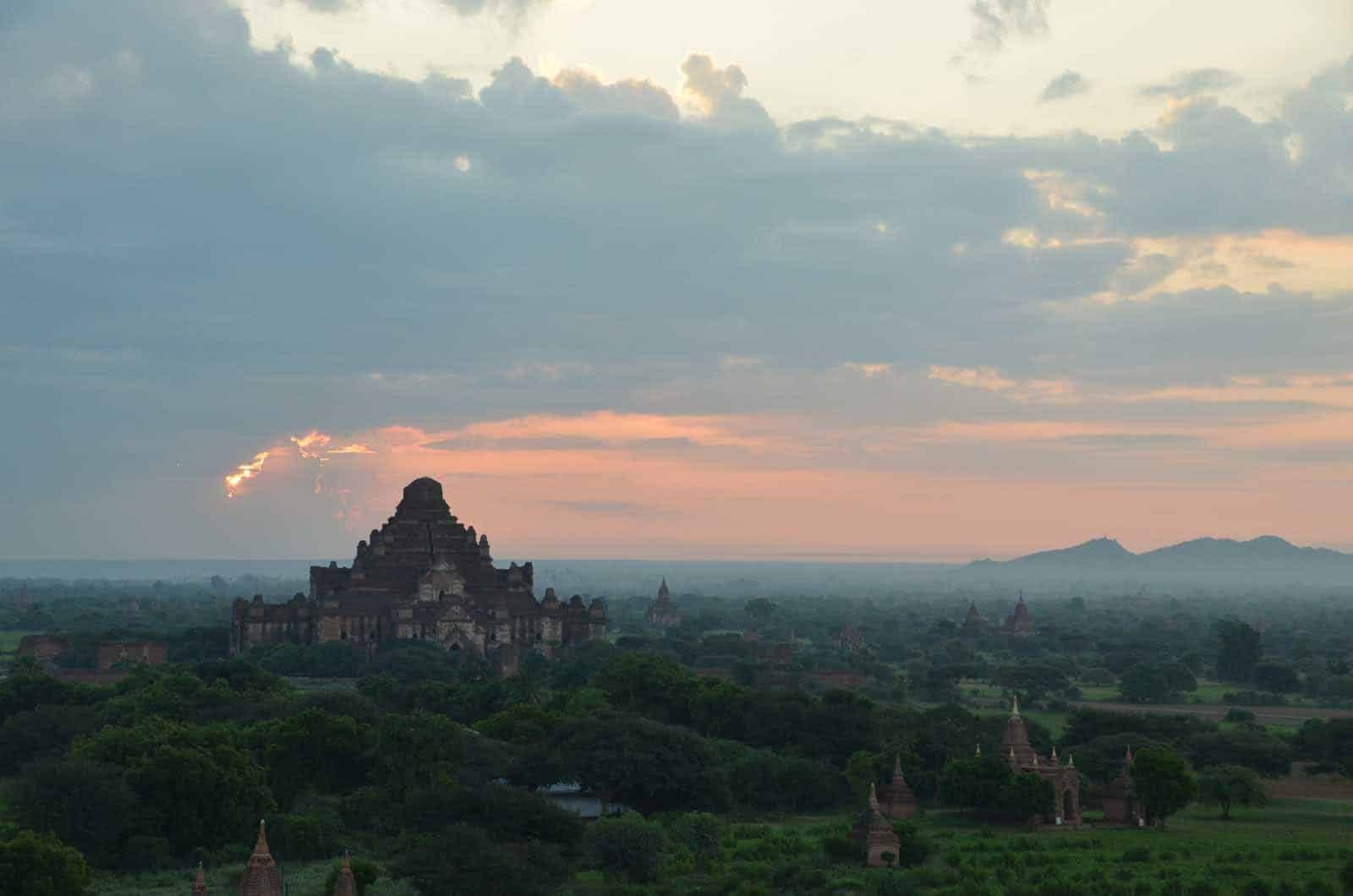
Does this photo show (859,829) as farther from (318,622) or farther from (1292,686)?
(1292,686)

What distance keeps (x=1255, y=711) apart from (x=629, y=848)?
73.8m

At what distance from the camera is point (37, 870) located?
4250cm

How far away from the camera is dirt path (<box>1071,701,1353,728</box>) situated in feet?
349

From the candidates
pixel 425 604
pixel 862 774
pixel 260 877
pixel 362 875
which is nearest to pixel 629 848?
pixel 362 875

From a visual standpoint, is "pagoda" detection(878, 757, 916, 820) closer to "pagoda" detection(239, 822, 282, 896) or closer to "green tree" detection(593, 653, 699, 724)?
"green tree" detection(593, 653, 699, 724)

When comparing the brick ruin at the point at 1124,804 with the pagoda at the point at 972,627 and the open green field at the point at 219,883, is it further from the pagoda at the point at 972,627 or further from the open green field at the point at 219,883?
the pagoda at the point at 972,627

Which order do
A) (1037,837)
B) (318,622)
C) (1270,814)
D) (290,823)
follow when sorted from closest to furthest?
(290,823)
(1037,837)
(1270,814)
(318,622)

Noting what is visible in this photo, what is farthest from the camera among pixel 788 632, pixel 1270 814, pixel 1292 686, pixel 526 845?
pixel 788 632

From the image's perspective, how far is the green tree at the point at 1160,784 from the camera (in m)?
63.0

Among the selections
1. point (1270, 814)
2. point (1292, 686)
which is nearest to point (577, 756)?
point (1270, 814)

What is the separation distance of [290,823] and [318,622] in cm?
6808

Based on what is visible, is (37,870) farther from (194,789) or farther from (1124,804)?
(1124,804)

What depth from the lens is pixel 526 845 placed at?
164 feet

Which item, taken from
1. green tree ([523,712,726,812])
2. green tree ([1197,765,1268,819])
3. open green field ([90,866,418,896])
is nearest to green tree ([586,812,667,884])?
open green field ([90,866,418,896])
